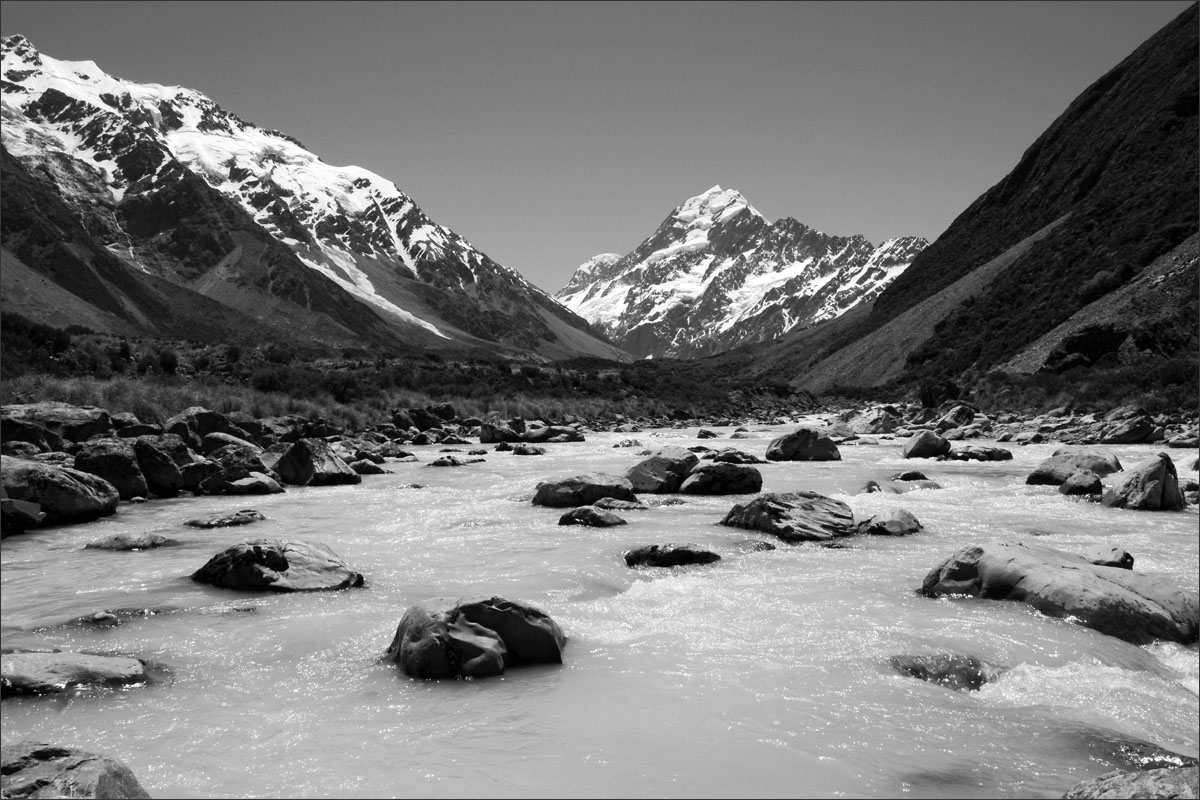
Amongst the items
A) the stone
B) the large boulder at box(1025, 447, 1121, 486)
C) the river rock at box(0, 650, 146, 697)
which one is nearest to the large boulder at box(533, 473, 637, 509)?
the stone

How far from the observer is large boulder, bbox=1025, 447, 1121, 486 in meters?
17.9

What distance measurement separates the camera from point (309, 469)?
19.3 m

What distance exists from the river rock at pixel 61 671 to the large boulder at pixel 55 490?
25.7ft

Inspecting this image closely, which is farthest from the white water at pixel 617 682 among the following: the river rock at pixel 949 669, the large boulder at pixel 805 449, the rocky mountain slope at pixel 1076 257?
the rocky mountain slope at pixel 1076 257

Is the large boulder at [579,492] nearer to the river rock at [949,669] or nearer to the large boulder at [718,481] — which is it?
the large boulder at [718,481]

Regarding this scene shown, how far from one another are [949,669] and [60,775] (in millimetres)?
6448

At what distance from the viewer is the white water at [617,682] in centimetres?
500

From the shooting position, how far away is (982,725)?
18.8 feet

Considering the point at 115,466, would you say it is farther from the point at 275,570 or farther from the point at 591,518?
the point at 591,518

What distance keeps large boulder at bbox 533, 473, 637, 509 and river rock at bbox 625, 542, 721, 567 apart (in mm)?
5114

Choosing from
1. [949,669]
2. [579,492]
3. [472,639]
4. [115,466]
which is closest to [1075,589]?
[949,669]

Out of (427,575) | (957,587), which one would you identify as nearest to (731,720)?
(957,587)

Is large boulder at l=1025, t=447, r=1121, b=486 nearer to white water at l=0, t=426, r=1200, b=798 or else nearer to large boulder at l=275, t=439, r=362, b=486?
white water at l=0, t=426, r=1200, b=798

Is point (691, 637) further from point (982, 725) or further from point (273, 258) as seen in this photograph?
point (273, 258)
